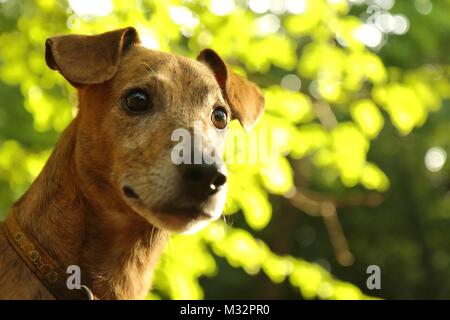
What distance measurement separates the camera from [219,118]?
3.31m

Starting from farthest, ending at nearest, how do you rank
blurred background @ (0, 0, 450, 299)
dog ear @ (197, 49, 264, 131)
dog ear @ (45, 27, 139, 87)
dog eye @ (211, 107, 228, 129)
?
1. blurred background @ (0, 0, 450, 299)
2. dog ear @ (197, 49, 264, 131)
3. dog eye @ (211, 107, 228, 129)
4. dog ear @ (45, 27, 139, 87)

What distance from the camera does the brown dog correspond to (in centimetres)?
273

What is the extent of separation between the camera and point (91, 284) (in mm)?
2908

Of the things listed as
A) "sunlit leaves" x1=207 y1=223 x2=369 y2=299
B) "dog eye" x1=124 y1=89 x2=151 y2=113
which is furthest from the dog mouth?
"sunlit leaves" x1=207 y1=223 x2=369 y2=299

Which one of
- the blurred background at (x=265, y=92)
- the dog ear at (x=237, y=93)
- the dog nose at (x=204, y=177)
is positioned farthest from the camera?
the blurred background at (x=265, y=92)

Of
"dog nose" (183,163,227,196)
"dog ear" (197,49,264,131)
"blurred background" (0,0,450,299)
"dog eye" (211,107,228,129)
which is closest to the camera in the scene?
"dog nose" (183,163,227,196)

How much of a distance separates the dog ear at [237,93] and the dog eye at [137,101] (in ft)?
1.81

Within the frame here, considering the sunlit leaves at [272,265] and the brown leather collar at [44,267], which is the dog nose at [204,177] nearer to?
the brown leather collar at [44,267]

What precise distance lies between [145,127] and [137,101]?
170mm

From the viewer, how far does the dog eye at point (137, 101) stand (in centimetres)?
308

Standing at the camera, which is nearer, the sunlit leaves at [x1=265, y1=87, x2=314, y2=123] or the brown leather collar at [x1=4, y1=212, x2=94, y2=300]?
the brown leather collar at [x1=4, y1=212, x2=94, y2=300]

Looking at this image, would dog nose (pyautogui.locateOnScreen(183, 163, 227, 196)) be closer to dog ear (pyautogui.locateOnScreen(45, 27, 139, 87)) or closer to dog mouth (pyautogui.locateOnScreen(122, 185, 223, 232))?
dog mouth (pyautogui.locateOnScreen(122, 185, 223, 232))

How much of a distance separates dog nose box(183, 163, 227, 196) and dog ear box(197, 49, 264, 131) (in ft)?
2.76

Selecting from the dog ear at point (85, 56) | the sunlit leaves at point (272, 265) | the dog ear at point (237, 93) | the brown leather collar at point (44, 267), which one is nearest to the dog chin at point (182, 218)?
the brown leather collar at point (44, 267)
